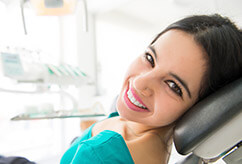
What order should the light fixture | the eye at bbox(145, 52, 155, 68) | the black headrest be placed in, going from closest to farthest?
the black headrest → the eye at bbox(145, 52, 155, 68) → the light fixture

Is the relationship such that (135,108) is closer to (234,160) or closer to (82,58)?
(234,160)

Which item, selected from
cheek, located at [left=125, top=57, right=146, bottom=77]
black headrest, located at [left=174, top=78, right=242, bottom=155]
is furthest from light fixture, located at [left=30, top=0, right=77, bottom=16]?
black headrest, located at [left=174, top=78, right=242, bottom=155]

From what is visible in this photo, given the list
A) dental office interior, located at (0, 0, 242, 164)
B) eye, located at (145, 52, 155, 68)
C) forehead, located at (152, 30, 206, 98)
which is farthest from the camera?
dental office interior, located at (0, 0, 242, 164)

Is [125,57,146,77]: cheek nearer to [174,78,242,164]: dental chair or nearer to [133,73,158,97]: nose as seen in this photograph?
[133,73,158,97]: nose

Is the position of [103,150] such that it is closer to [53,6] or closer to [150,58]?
[150,58]

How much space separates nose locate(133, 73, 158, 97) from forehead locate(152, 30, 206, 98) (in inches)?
2.4

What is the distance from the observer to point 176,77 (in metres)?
0.61

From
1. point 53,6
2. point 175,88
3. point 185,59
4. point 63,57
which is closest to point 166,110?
point 175,88

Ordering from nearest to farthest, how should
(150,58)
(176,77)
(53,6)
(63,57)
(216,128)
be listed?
1. (216,128)
2. (176,77)
3. (150,58)
4. (53,6)
5. (63,57)

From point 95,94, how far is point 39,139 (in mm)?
1004

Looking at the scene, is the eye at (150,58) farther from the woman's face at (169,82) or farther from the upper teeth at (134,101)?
the upper teeth at (134,101)

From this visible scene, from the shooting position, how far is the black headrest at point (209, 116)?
1.60ft

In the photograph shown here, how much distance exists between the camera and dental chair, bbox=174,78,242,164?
1.61ft

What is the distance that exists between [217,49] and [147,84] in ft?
0.91
